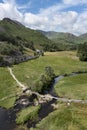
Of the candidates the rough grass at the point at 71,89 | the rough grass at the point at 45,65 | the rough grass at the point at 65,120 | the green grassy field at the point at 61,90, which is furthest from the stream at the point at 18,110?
the rough grass at the point at 45,65

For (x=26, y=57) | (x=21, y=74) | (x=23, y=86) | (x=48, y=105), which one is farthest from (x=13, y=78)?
(x=26, y=57)

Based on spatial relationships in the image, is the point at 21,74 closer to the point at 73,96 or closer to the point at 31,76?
the point at 31,76

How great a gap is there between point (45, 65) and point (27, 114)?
83820 mm

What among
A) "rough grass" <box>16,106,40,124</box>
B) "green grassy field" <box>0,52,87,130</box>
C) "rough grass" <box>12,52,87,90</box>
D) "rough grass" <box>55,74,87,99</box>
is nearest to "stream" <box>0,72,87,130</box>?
"rough grass" <box>16,106,40,124</box>

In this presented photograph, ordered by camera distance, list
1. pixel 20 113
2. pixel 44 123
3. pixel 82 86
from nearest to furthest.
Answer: pixel 44 123 < pixel 20 113 < pixel 82 86

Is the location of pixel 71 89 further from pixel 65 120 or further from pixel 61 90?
pixel 65 120

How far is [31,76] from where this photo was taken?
11712cm

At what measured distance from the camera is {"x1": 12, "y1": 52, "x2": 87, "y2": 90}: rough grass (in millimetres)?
119162

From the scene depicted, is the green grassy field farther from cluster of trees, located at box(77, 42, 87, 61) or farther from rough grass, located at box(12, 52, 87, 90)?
cluster of trees, located at box(77, 42, 87, 61)

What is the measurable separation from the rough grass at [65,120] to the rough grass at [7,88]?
19256 millimetres

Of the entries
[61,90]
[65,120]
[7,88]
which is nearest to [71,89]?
[61,90]

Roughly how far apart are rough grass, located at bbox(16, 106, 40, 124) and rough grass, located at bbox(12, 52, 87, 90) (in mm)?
34413

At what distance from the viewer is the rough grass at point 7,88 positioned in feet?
262

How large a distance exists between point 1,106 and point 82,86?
3354 cm
